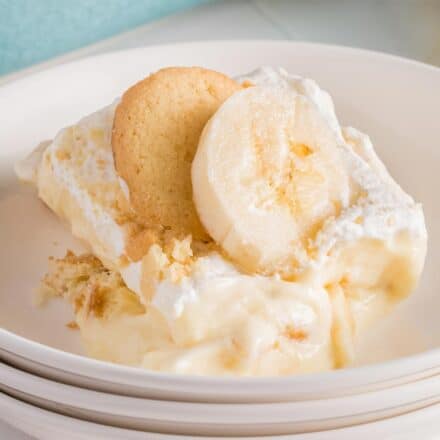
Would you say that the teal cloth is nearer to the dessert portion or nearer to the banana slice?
the dessert portion

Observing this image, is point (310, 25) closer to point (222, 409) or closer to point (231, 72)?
point (231, 72)

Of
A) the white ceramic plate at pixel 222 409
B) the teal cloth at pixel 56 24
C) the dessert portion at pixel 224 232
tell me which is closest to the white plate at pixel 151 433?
the white ceramic plate at pixel 222 409

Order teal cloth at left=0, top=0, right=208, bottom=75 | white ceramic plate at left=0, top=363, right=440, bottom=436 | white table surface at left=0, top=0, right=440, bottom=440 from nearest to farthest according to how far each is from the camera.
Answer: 1. white ceramic plate at left=0, top=363, right=440, bottom=436
2. teal cloth at left=0, top=0, right=208, bottom=75
3. white table surface at left=0, top=0, right=440, bottom=440

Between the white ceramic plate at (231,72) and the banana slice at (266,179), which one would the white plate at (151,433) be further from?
the banana slice at (266,179)

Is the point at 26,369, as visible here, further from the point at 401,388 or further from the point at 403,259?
the point at 403,259

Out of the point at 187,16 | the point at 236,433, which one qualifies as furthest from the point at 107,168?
the point at 187,16

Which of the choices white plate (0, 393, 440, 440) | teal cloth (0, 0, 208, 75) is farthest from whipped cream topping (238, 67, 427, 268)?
teal cloth (0, 0, 208, 75)

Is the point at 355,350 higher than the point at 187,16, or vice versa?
the point at 187,16

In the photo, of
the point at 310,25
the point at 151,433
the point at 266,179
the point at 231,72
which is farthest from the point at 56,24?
the point at 151,433
